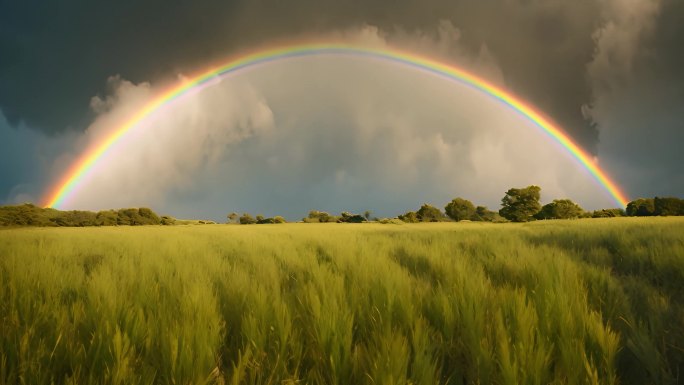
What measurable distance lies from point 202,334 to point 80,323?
86 cm

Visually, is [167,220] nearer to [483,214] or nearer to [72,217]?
[72,217]

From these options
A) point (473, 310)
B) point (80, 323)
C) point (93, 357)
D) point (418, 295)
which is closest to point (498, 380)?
point (473, 310)

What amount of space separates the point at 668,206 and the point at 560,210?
1441 cm

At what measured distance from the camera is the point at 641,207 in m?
57.4

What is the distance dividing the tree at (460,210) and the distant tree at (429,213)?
738 centimetres

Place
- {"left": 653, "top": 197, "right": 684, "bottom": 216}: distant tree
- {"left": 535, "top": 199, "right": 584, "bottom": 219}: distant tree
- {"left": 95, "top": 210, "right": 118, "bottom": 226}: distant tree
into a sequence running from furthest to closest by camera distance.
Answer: {"left": 535, "top": 199, "right": 584, "bottom": 219}: distant tree → {"left": 653, "top": 197, "right": 684, "bottom": 216}: distant tree → {"left": 95, "top": 210, "right": 118, "bottom": 226}: distant tree

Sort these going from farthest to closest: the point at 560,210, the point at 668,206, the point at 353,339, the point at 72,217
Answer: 1. the point at 560,210
2. the point at 668,206
3. the point at 72,217
4. the point at 353,339

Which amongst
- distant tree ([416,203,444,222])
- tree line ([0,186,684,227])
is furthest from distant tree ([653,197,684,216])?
distant tree ([416,203,444,222])

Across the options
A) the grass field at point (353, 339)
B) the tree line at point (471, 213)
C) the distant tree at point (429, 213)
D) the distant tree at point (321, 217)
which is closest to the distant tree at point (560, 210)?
the tree line at point (471, 213)

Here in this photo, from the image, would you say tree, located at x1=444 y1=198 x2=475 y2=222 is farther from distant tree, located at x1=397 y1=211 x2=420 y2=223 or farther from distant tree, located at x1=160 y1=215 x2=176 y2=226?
distant tree, located at x1=160 y1=215 x2=176 y2=226

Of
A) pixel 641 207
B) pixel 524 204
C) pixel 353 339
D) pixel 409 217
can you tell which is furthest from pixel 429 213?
pixel 353 339

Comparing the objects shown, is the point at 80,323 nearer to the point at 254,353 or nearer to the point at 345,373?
the point at 254,353

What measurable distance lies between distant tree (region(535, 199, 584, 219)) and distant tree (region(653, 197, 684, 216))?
32.9 feet

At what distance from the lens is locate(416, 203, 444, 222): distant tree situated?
6078 centimetres
